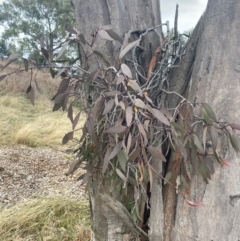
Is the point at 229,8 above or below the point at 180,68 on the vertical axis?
above

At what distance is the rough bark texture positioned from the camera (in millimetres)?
1042

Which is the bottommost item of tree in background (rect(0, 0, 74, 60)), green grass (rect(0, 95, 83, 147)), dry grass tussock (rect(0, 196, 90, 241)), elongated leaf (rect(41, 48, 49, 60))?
dry grass tussock (rect(0, 196, 90, 241))

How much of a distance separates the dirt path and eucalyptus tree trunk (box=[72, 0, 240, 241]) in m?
2.12

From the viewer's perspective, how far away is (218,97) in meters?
1.05

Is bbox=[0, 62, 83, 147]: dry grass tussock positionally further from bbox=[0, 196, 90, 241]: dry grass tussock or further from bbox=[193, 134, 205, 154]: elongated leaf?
bbox=[193, 134, 205, 154]: elongated leaf

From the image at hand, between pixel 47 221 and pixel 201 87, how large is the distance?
78.9 inches

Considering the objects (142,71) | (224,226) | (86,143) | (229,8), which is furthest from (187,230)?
(229,8)

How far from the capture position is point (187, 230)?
3.68ft

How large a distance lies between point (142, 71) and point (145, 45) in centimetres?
9

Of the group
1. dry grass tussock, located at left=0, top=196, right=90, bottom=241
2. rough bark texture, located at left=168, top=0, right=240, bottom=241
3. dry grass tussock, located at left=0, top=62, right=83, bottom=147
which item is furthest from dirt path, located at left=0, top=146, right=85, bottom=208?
rough bark texture, located at left=168, top=0, right=240, bottom=241

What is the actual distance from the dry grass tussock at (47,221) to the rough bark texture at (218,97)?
4.89ft

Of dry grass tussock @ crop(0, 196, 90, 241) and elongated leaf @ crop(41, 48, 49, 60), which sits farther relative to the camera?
dry grass tussock @ crop(0, 196, 90, 241)

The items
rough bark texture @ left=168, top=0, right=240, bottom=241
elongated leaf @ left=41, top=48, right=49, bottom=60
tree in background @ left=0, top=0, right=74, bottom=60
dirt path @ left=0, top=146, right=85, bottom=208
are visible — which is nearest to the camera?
elongated leaf @ left=41, top=48, right=49, bottom=60

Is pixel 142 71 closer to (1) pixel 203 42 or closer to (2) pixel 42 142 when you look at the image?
(1) pixel 203 42
